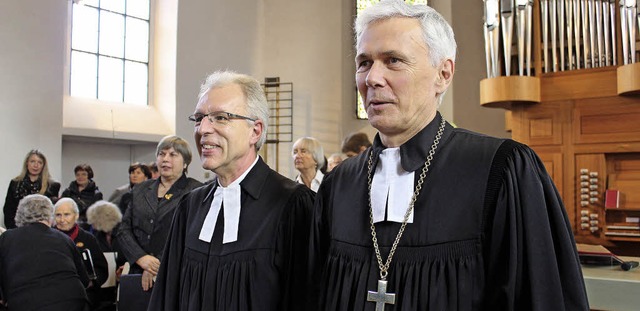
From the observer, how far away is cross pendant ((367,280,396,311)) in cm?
166

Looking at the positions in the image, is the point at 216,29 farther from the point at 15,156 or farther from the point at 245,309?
the point at 245,309

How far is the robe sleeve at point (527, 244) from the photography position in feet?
4.96

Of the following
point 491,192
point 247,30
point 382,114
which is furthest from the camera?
point 247,30

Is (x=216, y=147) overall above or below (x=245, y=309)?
above

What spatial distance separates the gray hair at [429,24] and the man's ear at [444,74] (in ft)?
0.05

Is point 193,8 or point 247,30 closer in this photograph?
point 193,8

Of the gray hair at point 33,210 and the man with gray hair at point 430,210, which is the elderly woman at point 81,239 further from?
the man with gray hair at point 430,210

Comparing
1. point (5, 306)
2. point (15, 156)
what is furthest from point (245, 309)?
point (15, 156)

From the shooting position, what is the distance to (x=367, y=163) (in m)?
1.94

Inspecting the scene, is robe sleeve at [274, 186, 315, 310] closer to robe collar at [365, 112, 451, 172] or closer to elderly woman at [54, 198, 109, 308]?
robe collar at [365, 112, 451, 172]

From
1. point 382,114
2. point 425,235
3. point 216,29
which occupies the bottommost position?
point 425,235

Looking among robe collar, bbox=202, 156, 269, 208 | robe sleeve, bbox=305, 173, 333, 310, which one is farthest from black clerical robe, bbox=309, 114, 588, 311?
robe collar, bbox=202, 156, 269, 208

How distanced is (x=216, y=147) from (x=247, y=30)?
1238 cm

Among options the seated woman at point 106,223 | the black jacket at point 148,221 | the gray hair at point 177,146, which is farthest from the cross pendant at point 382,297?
the seated woman at point 106,223
